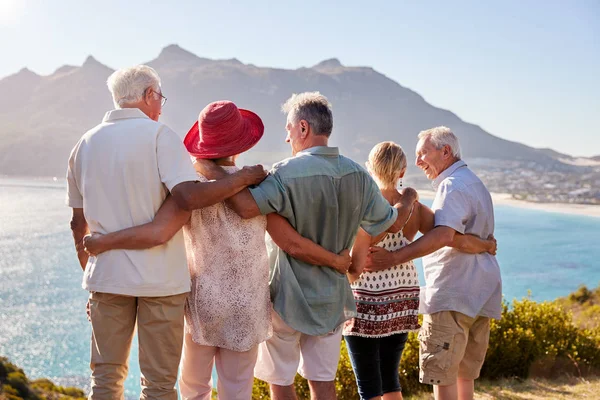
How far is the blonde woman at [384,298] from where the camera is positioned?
127 inches

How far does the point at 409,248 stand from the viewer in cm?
327

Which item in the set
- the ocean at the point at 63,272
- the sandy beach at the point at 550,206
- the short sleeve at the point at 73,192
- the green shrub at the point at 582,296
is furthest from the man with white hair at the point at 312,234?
the sandy beach at the point at 550,206

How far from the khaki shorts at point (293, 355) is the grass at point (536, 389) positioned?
2.68 meters

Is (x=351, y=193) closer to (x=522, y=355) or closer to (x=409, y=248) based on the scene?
(x=409, y=248)

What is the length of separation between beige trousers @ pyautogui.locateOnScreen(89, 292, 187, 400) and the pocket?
60.1 inches

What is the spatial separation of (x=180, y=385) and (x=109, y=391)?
35cm

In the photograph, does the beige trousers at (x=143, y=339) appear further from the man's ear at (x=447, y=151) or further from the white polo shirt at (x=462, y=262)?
the man's ear at (x=447, y=151)

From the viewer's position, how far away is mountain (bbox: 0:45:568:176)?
12925 centimetres

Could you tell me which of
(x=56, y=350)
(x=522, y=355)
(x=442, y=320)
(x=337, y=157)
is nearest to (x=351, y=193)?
(x=337, y=157)

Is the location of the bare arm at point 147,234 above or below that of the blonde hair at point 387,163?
below

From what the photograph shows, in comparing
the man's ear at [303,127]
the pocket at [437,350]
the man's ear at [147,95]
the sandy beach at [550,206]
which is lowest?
the sandy beach at [550,206]

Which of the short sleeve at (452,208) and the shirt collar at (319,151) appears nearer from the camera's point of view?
the shirt collar at (319,151)

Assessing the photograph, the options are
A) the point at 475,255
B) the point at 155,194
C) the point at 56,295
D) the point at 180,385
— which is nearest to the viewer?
the point at 155,194

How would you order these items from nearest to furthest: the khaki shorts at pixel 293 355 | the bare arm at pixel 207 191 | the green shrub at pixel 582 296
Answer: the bare arm at pixel 207 191 < the khaki shorts at pixel 293 355 < the green shrub at pixel 582 296
